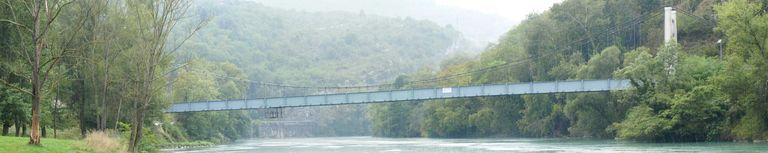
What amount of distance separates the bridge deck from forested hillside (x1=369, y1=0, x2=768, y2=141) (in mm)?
2555

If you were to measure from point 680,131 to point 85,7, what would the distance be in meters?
36.6

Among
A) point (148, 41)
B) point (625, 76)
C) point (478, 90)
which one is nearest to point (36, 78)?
point (148, 41)

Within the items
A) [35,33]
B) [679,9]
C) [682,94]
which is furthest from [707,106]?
[35,33]

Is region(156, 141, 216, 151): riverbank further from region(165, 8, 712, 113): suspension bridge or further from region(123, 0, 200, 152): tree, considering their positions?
region(123, 0, 200, 152): tree

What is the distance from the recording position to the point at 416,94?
87.4 m

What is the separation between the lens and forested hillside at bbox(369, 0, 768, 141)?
54.8m

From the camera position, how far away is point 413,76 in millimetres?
149750

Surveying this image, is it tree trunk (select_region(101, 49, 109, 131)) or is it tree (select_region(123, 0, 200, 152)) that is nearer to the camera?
tree (select_region(123, 0, 200, 152))

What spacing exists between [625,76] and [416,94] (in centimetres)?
2705

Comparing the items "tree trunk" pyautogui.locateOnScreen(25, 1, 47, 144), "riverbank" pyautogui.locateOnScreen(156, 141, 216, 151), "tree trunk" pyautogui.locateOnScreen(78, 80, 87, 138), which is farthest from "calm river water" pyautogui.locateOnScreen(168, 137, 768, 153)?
"tree trunk" pyautogui.locateOnScreen(25, 1, 47, 144)

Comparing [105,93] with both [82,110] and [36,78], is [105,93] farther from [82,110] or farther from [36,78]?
[36,78]

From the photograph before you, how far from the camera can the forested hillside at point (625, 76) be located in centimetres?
5478

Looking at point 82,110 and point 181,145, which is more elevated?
point 82,110

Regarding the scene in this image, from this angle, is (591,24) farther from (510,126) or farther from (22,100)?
(22,100)
